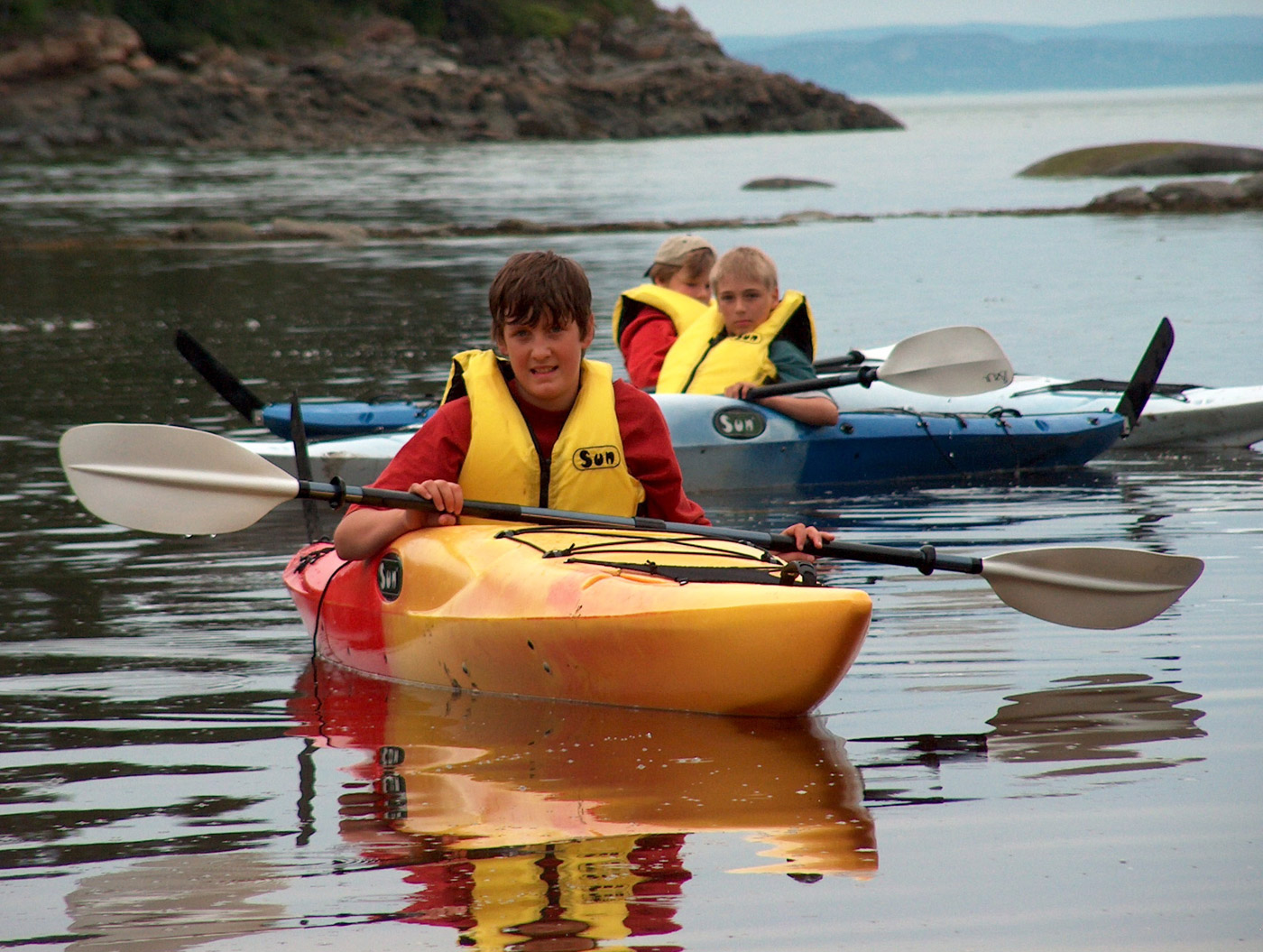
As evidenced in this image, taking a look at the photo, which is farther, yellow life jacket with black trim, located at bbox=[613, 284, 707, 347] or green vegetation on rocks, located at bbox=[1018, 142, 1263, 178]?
green vegetation on rocks, located at bbox=[1018, 142, 1263, 178]

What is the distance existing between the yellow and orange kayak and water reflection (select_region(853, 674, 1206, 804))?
0.29m

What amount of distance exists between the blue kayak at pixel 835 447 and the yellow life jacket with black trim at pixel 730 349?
0.13m

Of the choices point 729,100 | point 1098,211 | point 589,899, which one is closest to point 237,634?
point 589,899

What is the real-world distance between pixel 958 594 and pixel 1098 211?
890 inches

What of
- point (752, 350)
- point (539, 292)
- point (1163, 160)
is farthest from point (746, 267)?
point (1163, 160)

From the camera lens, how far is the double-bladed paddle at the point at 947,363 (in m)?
7.01

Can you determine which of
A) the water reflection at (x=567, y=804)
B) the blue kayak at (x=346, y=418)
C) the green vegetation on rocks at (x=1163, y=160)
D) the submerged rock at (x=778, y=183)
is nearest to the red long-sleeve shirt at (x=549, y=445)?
the water reflection at (x=567, y=804)

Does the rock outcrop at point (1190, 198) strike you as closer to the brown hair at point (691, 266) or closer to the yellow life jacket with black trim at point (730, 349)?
the brown hair at point (691, 266)

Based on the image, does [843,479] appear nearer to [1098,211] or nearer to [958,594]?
[958,594]

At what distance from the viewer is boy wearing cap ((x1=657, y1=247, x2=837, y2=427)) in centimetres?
748

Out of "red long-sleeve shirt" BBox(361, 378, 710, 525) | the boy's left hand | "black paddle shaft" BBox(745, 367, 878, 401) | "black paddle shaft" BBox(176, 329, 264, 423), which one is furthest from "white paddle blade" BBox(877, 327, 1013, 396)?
"black paddle shaft" BBox(176, 329, 264, 423)

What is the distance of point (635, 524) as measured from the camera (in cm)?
431

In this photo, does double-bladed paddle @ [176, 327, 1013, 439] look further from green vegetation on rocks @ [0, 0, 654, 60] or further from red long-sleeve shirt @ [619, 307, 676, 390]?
green vegetation on rocks @ [0, 0, 654, 60]

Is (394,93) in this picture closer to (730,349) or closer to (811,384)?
(730,349)
